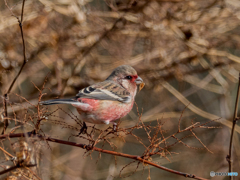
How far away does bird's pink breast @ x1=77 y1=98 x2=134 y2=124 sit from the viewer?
3314 millimetres

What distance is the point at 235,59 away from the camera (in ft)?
20.0

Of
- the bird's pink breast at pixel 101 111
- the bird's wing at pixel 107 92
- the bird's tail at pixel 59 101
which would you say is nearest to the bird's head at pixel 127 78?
the bird's wing at pixel 107 92

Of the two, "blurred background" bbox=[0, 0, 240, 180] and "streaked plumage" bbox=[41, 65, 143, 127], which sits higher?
"blurred background" bbox=[0, 0, 240, 180]

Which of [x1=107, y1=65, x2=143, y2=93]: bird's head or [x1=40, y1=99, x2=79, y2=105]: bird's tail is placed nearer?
[x1=40, y1=99, x2=79, y2=105]: bird's tail

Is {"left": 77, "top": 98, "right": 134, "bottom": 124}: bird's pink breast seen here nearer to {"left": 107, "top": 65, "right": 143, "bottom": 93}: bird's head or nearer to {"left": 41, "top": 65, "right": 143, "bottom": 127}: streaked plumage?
{"left": 41, "top": 65, "right": 143, "bottom": 127}: streaked plumage

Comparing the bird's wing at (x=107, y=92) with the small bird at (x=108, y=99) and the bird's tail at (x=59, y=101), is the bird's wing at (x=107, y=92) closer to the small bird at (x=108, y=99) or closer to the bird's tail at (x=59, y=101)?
the small bird at (x=108, y=99)

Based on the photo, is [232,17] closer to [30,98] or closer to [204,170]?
[204,170]

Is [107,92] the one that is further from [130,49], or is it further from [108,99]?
[130,49]

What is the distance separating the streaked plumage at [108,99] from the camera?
3.31m

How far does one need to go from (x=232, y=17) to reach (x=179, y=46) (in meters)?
1.36

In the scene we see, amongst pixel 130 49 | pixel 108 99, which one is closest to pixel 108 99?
pixel 108 99

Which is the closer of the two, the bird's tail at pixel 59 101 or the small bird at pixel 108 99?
the bird's tail at pixel 59 101

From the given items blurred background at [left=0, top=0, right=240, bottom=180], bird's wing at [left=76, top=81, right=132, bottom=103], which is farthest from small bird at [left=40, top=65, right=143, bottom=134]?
blurred background at [left=0, top=0, right=240, bottom=180]

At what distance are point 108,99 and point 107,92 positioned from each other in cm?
14
